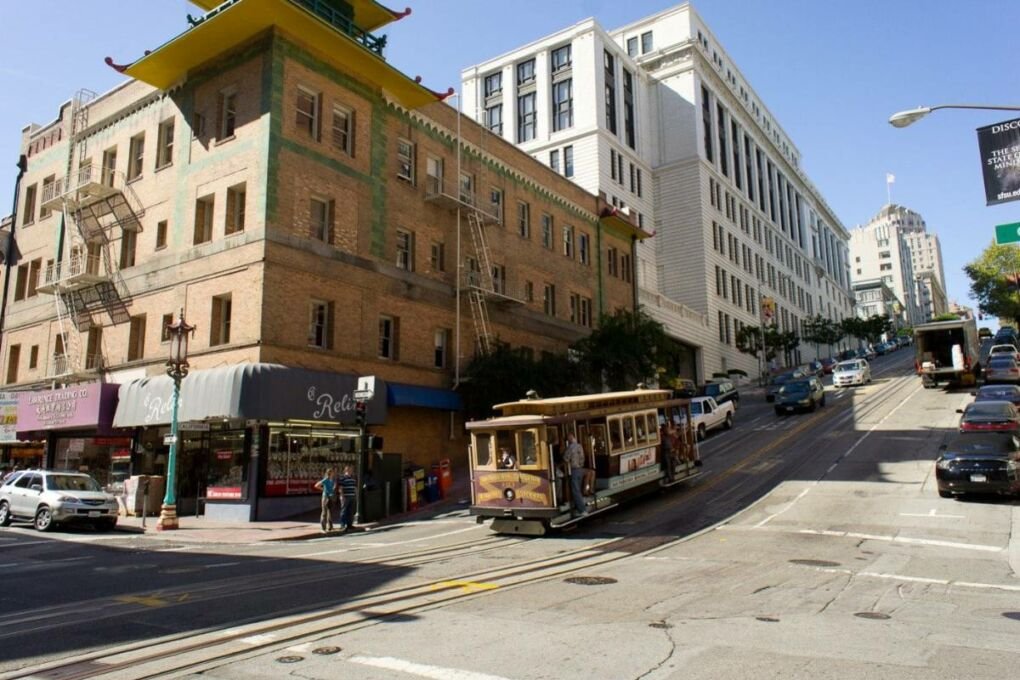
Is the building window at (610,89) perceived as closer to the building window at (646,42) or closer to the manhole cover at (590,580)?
the building window at (646,42)

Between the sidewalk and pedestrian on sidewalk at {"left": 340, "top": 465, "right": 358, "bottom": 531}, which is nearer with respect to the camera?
the sidewalk

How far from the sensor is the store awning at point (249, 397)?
21594 mm

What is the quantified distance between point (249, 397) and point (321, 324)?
4736 mm

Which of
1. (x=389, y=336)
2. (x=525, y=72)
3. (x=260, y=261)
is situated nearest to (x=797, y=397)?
(x=389, y=336)

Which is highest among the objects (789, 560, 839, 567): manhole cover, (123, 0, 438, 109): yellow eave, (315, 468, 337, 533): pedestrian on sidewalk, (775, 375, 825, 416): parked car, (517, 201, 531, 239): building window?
(123, 0, 438, 109): yellow eave

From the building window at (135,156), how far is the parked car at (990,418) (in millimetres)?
31163

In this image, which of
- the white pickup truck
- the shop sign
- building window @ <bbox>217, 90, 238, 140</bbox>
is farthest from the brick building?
the white pickup truck

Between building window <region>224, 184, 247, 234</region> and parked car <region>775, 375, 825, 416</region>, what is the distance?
27.7 metres

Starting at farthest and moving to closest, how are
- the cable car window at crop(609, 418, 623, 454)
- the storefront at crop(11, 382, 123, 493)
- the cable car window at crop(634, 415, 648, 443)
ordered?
the storefront at crop(11, 382, 123, 493), the cable car window at crop(634, 415, 648, 443), the cable car window at crop(609, 418, 623, 454)

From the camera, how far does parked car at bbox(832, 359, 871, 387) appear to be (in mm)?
48284

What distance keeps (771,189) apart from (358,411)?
81.0 m

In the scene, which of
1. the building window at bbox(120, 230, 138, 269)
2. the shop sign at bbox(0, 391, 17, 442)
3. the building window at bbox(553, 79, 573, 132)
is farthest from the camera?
the building window at bbox(553, 79, 573, 132)

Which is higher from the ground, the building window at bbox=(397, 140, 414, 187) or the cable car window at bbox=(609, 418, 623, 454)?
the building window at bbox=(397, 140, 414, 187)

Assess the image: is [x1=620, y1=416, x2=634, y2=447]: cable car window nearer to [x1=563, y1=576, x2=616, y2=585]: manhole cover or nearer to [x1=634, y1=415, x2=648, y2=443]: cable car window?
[x1=634, y1=415, x2=648, y2=443]: cable car window
